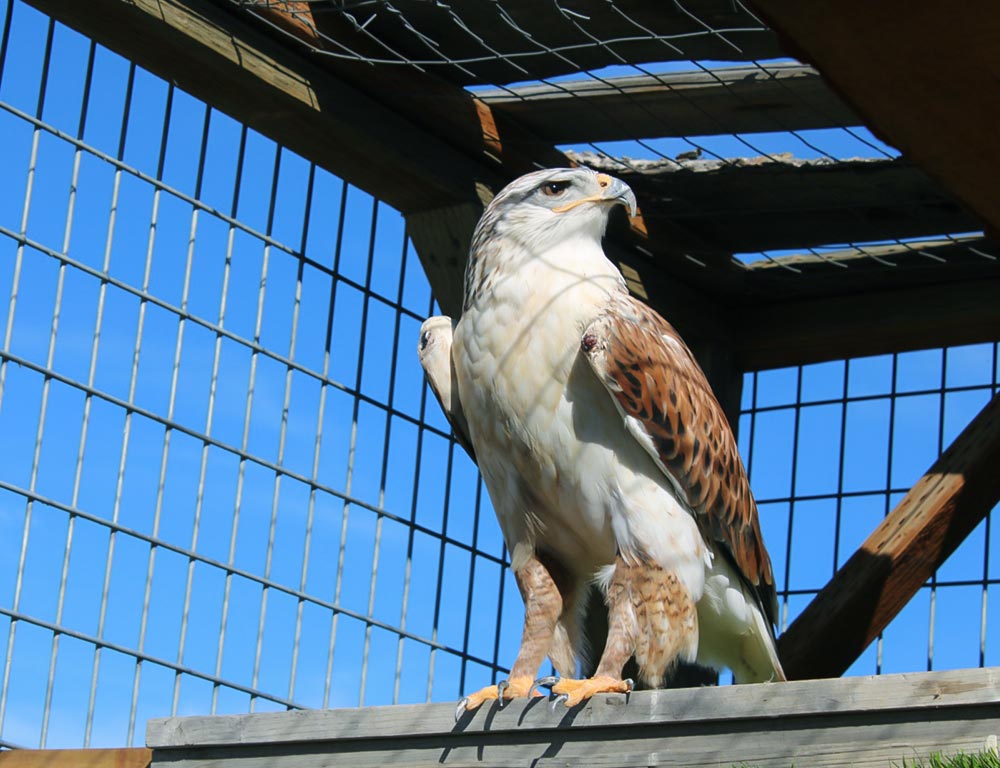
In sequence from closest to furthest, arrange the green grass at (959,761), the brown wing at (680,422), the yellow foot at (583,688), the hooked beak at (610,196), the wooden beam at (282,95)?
the green grass at (959,761), the yellow foot at (583,688), the brown wing at (680,422), the wooden beam at (282,95), the hooked beak at (610,196)

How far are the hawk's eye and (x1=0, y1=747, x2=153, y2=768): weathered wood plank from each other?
1728 millimetres

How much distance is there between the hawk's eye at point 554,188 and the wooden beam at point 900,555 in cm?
160

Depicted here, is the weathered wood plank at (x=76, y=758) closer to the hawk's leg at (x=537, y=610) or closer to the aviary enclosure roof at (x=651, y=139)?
the hawk's leg at (x=537, y=610)

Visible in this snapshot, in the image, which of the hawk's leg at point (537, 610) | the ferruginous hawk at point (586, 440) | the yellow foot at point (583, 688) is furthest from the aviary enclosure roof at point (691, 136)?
the yellow foot at point (583, 688)

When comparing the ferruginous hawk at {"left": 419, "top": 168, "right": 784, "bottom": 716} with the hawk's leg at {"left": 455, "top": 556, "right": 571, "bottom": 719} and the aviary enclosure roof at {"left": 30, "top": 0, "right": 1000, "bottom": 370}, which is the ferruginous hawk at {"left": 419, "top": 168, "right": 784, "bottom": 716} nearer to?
the hawk's leg at {"left": 455, "top": 556, "right": 571, "bottom": 719}

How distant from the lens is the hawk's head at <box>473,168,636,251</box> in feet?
13.4

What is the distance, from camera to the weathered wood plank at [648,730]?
8.62 ft

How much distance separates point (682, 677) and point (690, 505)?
122 centimetres

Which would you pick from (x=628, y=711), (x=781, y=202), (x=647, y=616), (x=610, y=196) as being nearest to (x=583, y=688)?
(x=628, y=711)

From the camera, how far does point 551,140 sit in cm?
486

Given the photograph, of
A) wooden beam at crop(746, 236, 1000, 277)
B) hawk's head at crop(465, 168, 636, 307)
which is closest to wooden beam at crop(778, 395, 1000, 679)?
wooden beam at crop(746, 236, 1000, 277)

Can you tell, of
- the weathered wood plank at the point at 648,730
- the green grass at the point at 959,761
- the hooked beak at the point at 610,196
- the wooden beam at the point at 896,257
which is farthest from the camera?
the wooden beam at the point at 896,257

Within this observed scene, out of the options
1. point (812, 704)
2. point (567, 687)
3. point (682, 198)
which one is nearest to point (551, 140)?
point (682, 198)

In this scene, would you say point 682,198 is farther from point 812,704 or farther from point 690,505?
point 812,704
